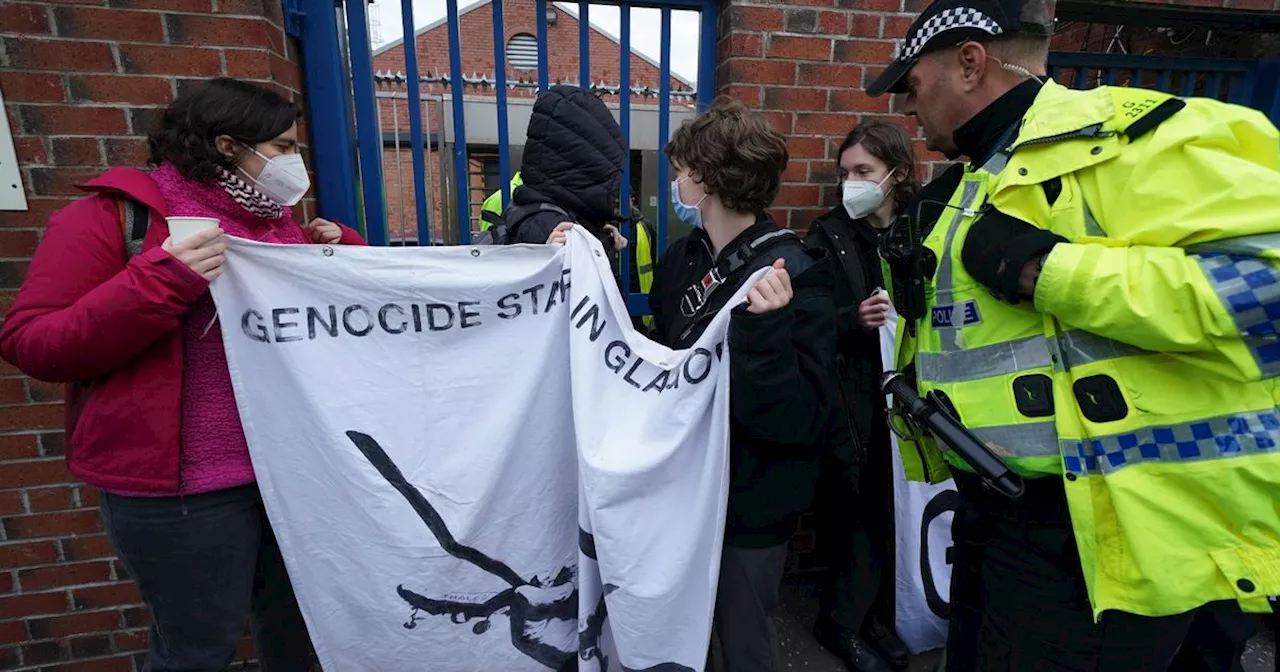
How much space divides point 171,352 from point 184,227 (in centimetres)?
33

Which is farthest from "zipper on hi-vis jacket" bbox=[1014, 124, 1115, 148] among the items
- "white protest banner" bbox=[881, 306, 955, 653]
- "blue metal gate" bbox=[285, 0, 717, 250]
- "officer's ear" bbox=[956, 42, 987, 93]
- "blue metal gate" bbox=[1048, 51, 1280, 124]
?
"blue metal gate" bbox=[1048, 51, 1280, 124]

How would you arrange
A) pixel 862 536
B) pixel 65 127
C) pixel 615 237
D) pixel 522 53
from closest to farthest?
pixel 65 127 < pixel 615 237 < pixel 862 536 < pixel 522 53

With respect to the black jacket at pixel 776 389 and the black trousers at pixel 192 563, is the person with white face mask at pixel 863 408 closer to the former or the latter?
the black jacket at pixel 776 389

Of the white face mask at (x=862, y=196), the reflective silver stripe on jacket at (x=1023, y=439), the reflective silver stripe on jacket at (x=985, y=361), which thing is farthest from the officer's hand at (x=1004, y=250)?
the white face mask at (x=862, y=196)

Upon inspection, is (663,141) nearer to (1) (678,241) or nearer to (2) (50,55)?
(1) (678,241)

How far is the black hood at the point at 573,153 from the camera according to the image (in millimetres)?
2006

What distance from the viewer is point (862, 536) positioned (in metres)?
2.58

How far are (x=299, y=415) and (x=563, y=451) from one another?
0.75 m

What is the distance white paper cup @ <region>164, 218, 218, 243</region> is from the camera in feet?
4.67

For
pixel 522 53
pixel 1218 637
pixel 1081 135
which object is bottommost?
pixel 1218 637

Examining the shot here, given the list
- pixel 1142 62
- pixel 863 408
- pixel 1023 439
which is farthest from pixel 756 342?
pixel 1142 62

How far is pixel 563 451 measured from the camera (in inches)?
76.0

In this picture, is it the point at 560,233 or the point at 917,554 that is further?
the point at 917,554

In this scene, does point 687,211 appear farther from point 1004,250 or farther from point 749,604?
point 749,604
